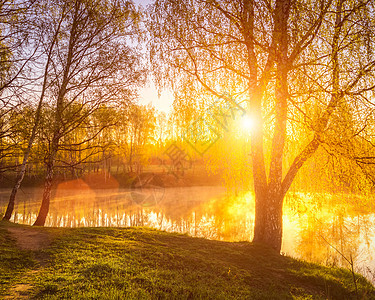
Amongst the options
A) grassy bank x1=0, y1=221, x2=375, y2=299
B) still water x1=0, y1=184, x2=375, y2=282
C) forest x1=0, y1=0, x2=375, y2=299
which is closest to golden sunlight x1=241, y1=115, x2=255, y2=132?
forest x1=0, y1=0, x2=375, y2=299

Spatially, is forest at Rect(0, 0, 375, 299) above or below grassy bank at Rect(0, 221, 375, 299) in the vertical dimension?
above

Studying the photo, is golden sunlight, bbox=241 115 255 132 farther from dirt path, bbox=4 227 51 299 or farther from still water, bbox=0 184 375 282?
dirt path, bbox=4 227 51 299

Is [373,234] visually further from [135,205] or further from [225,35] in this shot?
[135,205]

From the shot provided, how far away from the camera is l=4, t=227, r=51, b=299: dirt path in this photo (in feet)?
11.6

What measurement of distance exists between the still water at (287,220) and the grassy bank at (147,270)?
9.06 ft

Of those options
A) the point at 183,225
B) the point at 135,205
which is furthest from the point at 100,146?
the point at 135,205

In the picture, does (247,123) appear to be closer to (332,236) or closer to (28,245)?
(28,245)

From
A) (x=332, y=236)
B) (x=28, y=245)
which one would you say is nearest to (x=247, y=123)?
(x=28, y=245)

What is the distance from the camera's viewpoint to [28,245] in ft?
18.9

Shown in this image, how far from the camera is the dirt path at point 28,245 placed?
3533mm

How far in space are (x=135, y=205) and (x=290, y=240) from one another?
576 inches

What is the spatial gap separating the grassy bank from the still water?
276cm

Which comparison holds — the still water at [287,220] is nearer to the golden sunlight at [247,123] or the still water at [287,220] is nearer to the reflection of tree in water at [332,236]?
the reflection of tree in water at [332,236]

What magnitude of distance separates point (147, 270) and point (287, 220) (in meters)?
15.3
